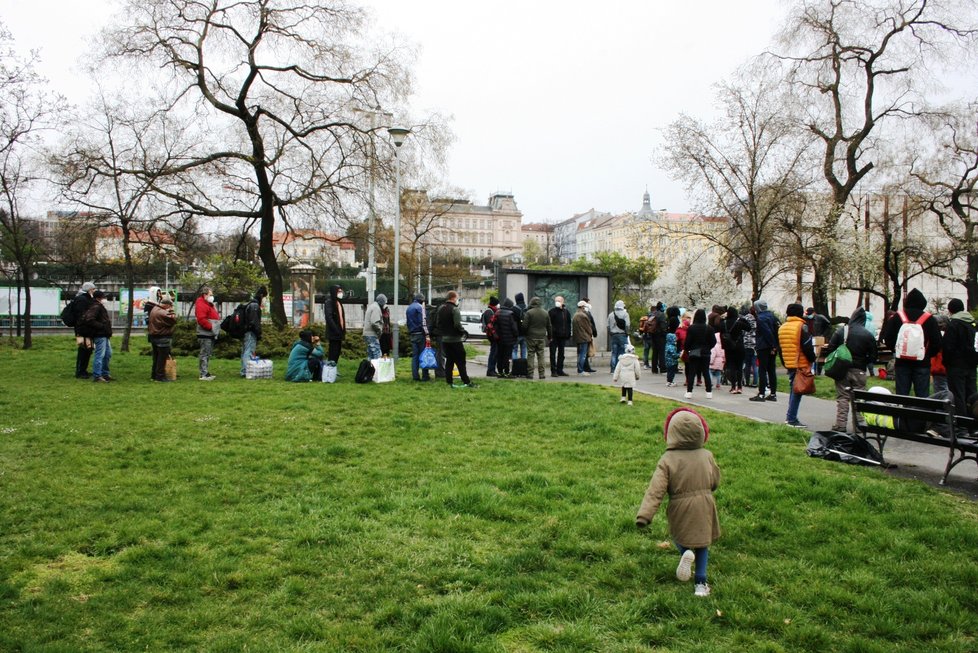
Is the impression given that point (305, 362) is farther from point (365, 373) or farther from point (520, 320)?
point (520, 320)

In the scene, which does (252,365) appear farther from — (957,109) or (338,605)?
(957,109)

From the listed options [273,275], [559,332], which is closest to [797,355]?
[559,332]

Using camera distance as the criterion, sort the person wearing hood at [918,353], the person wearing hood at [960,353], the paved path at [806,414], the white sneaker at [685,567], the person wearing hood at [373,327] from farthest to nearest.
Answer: the person wearing hood at [373,327] < the person wearing hood at [918,353] < the person wearing hood at [960,353] < the paved path at [806,414] < the white sneaker at [685,567]

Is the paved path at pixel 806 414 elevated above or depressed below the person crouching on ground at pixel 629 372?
below

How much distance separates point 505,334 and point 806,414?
22.5 ft

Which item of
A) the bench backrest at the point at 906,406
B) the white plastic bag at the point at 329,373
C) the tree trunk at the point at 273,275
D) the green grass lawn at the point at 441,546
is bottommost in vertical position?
the green grass lawn at the point at 441,546

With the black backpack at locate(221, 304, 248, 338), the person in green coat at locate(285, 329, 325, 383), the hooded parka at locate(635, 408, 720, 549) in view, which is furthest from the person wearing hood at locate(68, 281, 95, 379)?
the hooded parka at locate(635, 408, 720, 549)

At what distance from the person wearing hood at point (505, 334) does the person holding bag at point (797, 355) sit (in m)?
6.89

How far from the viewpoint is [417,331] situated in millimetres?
15453

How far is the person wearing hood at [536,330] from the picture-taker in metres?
16.1

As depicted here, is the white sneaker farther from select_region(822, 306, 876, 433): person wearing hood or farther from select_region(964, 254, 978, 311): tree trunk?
select_region(964, 254, 978, 311): tree trunk

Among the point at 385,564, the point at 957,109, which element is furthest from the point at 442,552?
the point at 957,109

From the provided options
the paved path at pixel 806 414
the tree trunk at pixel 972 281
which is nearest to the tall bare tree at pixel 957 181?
the tree trunk at pixel 972 281

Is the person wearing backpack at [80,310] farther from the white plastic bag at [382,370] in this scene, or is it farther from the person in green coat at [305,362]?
the white plastic bag at [382,370]
